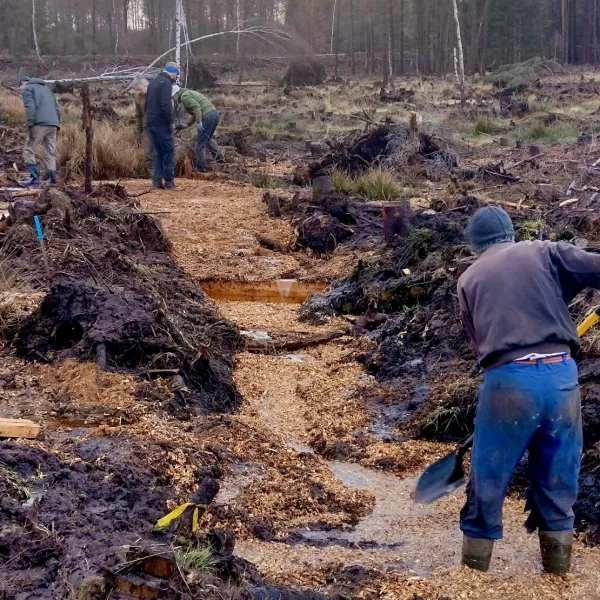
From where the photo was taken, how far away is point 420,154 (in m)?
16.7

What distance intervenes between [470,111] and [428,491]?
73.0 ft

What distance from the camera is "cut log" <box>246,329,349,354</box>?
26.1 ft

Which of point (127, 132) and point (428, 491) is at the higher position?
point (127, 132)

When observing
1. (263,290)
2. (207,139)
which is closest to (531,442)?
(263,290)

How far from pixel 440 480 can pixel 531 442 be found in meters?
0.64

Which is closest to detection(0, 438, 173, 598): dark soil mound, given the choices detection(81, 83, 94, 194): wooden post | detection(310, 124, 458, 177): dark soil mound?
detection(81, 83, 94, 194): wooden post

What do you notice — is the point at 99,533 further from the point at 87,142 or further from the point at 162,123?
the point at 162,123

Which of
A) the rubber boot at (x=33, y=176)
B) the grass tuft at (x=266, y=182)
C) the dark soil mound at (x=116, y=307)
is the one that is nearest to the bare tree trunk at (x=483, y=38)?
the grass tuft at (x=266, y=182)

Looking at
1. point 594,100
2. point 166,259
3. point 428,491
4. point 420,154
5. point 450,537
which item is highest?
point 594,100

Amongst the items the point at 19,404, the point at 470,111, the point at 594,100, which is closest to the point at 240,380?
the point at 19,404

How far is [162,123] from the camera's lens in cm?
1425

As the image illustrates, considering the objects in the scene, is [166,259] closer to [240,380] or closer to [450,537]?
[240,380]

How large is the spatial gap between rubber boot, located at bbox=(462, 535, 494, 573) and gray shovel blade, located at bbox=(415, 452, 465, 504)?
14.3 inches

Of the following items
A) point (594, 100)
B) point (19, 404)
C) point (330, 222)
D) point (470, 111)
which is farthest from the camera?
point (594, 100)
